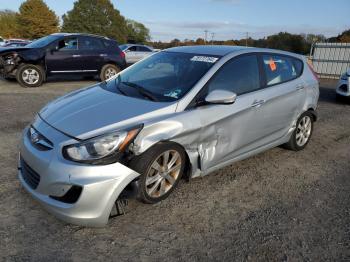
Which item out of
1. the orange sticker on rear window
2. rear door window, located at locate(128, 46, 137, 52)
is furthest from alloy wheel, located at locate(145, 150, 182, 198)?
rear door window, located at locate(128, 46, 137, 52)

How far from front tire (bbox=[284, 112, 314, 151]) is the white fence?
44.9ft

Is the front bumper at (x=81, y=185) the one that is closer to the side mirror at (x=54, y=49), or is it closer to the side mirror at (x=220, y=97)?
the side mirror at (x=220, y=97)

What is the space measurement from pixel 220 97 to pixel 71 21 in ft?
217

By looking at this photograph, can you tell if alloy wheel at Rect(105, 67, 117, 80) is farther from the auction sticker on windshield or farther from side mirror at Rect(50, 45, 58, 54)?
→ the auction sticker on windshield

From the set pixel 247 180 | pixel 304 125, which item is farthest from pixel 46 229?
pixel 304 125

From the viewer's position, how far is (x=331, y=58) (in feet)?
57.4

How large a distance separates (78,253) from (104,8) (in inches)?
2642

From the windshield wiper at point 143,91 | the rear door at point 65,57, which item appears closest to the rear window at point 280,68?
the windshield wiper at point 143,91

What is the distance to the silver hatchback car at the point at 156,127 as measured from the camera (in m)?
2.77

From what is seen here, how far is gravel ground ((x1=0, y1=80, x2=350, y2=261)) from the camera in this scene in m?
2.70

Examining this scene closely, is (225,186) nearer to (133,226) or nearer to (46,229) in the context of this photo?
(133,226)

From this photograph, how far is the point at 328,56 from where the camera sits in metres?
17.6

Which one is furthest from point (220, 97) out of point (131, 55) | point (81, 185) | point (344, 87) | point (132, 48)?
point (132, 48)

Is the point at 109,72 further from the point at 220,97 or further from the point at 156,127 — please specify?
the point at 156,127
